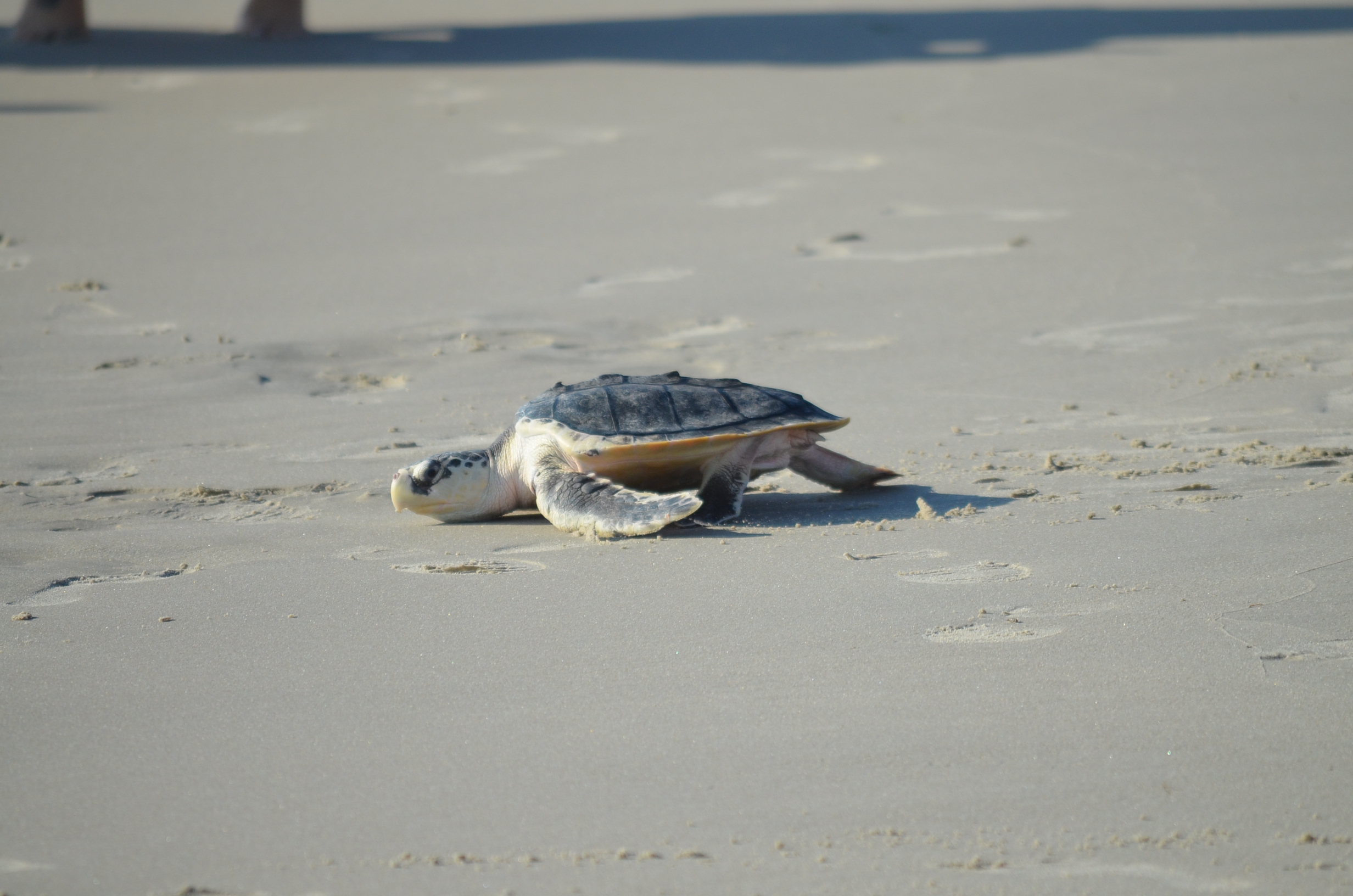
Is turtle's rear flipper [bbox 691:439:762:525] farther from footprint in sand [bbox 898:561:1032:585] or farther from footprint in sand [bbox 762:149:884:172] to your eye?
footprint in sand [bbox 762:149:884:172]

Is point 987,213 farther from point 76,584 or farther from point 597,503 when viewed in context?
point 76,584

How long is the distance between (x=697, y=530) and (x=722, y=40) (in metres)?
11.1

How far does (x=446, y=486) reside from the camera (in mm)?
4188

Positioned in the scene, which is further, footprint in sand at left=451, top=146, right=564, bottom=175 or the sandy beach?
footprint in sand at left=451, top=146, right=564, bottom=175

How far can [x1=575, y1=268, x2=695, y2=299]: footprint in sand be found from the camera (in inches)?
272

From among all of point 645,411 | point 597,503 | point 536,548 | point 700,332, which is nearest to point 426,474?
point 536,548

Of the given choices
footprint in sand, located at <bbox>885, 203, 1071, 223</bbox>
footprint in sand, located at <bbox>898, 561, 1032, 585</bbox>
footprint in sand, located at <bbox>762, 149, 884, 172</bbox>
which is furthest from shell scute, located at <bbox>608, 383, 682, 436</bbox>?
footprint in sand, located at <bbox>762, 149, 884, 172</bbox>

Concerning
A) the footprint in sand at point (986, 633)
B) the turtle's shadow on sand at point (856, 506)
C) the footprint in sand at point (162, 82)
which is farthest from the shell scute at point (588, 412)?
the footprint in sand at point (162, 82)

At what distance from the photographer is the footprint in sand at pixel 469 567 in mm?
3672

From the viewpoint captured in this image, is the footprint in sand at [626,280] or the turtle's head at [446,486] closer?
the turtle's head at [446,486]

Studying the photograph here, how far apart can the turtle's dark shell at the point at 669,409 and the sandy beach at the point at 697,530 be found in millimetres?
377

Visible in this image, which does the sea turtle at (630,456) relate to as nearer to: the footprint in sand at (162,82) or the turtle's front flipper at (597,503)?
the turtle's front flipper at (597,503)

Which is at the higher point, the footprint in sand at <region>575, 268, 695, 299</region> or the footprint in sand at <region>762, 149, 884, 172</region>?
the footprint in sand at <region>762, 149, 884, 172</region>

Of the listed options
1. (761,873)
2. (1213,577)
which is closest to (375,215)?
(1213,577)
